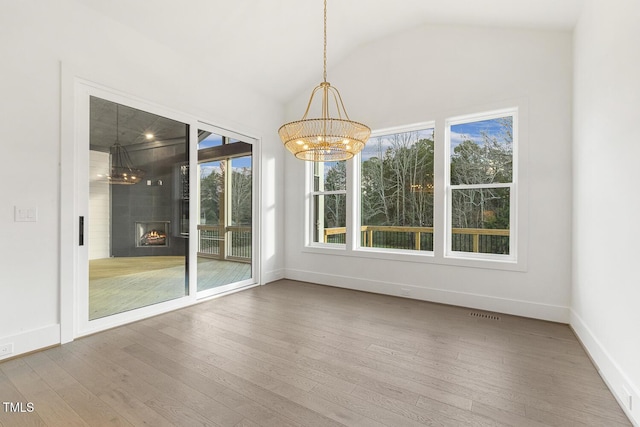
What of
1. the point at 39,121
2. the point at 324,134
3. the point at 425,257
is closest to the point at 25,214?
the point at 39,121

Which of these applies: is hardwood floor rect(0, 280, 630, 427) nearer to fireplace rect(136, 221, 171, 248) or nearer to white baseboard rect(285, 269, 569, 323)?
white baseboard rect(285, 269, 569, 323)

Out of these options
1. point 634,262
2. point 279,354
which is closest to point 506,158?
point 634,262

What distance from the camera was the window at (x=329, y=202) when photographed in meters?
5.01

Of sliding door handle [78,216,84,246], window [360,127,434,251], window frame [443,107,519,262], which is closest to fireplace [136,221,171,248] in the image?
sliding door handle [78,216,84,246]

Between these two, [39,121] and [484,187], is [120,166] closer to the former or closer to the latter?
[39,121]

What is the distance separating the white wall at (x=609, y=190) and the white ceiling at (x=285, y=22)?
702 millimetres

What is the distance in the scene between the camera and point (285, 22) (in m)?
3.80

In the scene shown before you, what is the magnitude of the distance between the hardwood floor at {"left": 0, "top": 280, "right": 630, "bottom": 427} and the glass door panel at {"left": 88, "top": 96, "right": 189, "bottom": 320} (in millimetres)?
453

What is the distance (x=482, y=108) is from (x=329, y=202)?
8.47ft

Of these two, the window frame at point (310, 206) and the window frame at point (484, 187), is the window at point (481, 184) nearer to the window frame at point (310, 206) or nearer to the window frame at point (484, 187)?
the window frame at point (484, 187)

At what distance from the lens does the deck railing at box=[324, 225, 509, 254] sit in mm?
3822

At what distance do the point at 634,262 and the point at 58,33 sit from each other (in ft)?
15.7

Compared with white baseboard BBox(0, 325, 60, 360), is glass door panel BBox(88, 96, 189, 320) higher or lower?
higher

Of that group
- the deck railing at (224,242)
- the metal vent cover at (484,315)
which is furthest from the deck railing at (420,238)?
the deck railing at (224,242)
